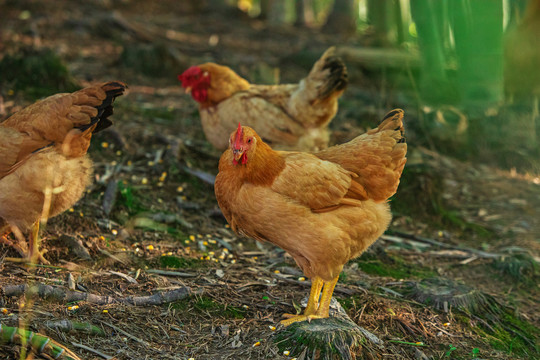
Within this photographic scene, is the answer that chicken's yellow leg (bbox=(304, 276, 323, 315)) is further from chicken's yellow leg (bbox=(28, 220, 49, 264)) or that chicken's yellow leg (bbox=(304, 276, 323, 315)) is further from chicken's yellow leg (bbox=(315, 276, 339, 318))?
chicken's yellow leg (bbox=(28, 220, 49, 264))

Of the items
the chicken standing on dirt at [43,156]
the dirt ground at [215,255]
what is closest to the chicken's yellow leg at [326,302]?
the dirt ground at [215,255]

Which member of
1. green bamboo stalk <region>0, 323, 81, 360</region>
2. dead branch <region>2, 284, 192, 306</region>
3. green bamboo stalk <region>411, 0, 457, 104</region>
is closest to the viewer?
green bamboo stalk <region>0, 323, 81, 360</region>

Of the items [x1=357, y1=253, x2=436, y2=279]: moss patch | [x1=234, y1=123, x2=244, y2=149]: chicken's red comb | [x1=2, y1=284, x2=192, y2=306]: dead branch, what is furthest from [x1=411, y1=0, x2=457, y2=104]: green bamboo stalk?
[x1=2, y1=284, x2=192, y2=306]: dead branch

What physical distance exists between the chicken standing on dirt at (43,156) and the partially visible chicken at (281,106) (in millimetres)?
2128

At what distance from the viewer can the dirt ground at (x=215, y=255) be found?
3.53 metres

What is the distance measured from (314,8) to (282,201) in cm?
2171

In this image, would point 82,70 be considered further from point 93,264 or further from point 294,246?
point 294,246

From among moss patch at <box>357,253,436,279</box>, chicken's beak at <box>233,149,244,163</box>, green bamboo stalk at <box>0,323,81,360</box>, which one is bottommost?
moss patch at <box>357,253,436,279</box>

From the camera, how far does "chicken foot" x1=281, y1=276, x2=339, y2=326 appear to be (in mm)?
3688

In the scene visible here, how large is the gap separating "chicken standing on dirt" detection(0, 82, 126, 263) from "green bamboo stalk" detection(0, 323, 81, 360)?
131 cm

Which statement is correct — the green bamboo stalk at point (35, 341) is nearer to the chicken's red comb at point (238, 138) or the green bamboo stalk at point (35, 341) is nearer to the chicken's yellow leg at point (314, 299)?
the chicken's red comb at point (238, 138)

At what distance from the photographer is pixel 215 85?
6.38 m

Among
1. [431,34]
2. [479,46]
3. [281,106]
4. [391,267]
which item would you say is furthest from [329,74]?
→ [391,267]

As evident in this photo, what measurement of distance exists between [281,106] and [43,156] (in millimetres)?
2952
